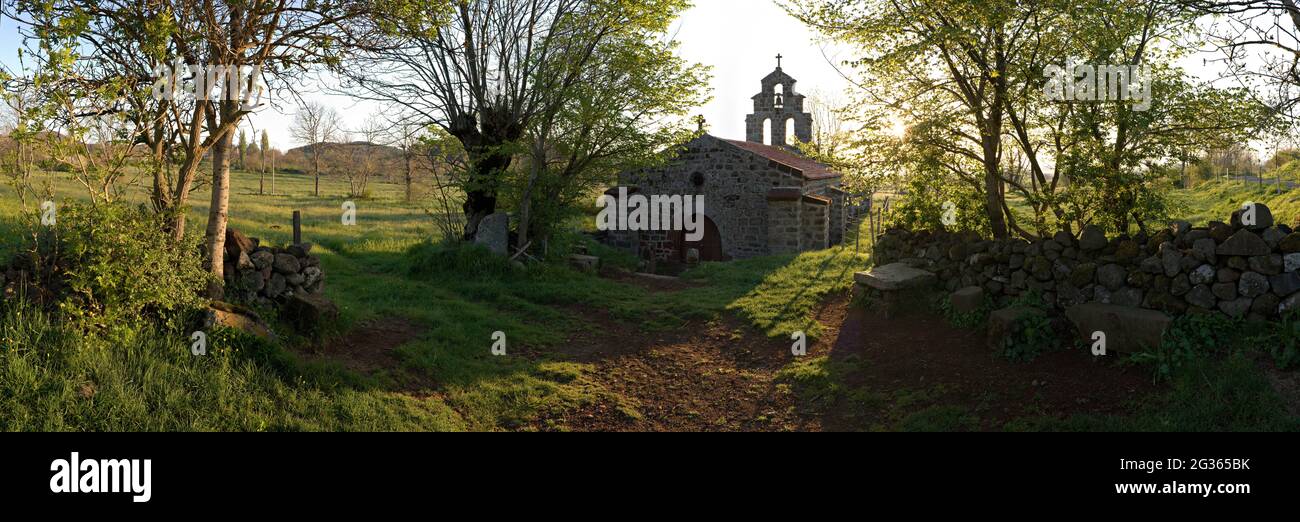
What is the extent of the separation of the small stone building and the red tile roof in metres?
0.06

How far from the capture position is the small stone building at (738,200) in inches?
849

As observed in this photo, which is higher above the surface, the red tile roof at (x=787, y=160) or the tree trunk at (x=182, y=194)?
the red tile roof at (x=787, y=160)

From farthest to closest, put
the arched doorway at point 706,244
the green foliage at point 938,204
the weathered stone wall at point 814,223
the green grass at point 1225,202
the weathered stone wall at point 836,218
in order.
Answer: the weathered stone wall at point 836,218
the arched doorway at point 706,244
the weathered stone wall at point 814,223
the green foliage at point 938,204
the green grass at point 1225,202

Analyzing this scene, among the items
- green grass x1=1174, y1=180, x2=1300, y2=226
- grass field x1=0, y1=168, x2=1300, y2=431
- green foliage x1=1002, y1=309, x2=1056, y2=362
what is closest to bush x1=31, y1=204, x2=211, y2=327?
grass field x1=0, y1=168, x2=1300, y2=431

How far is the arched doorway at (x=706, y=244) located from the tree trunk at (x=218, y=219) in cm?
1571

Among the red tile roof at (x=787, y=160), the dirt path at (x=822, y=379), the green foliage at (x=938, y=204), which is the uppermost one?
the red tile roof at (x=787, y=160)

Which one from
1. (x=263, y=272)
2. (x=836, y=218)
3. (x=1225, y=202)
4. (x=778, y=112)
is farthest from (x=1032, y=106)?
(x=778, y=112)

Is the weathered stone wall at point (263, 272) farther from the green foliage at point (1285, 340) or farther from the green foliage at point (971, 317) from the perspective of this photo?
the green foliage at point (1285, 340)

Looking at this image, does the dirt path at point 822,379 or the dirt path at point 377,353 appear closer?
the dirt path at point 822,379

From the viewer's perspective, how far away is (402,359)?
27.1 feet

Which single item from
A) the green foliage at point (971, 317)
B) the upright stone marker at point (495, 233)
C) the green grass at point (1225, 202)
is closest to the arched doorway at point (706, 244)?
the upright stone marker at point (495, 233)

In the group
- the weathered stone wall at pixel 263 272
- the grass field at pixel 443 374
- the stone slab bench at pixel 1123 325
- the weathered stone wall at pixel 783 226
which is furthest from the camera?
the weathered stone wall at pixel 783 226
